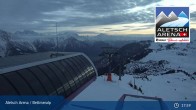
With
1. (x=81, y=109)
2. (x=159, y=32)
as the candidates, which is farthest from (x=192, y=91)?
(x=81, y=109)

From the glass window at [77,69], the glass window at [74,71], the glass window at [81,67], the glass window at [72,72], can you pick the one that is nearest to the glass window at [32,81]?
the glass window at [72,72]

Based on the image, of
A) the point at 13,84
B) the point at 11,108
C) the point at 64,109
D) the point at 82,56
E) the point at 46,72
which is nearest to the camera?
the point at 11,108

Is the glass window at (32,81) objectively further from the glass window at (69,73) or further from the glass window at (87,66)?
the glass window at (87,66)

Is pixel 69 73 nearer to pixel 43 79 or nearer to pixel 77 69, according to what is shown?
pixel 77 69

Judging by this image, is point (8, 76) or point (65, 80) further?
point (65, 80)

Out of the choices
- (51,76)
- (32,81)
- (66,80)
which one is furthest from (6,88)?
(66,80)

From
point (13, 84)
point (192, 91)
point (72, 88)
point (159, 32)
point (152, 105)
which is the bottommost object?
point (192, 91)

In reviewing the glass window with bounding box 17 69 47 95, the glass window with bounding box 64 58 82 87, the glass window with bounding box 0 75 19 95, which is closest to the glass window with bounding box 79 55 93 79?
the glass window with bounding box 64 58 82 87

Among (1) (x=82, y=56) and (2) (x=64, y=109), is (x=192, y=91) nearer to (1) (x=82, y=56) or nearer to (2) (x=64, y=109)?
(1) (x=82, y=56)
